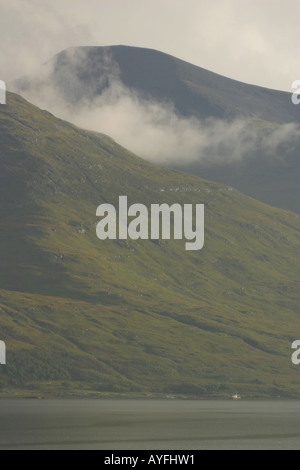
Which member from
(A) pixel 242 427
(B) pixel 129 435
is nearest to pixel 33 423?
(B) pixel 129 435

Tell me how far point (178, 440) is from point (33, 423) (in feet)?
153

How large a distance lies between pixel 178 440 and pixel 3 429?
40.1 metres

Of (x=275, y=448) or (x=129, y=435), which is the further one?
(x=129, y=435)
